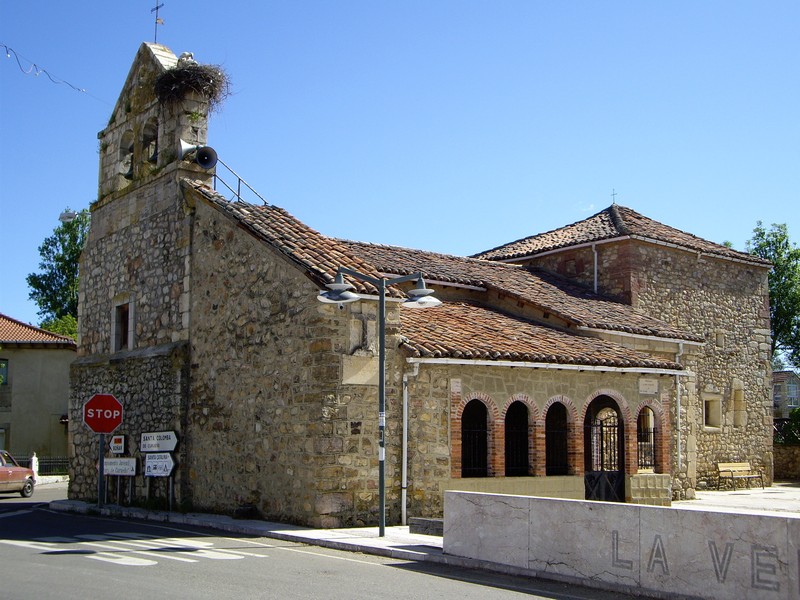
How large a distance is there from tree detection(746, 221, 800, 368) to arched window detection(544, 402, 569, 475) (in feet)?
92.4

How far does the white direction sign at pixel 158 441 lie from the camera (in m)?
19.8

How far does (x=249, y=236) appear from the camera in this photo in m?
18.2

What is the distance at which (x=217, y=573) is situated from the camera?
11008 millimetres

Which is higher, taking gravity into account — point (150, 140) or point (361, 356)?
point (150, 140)

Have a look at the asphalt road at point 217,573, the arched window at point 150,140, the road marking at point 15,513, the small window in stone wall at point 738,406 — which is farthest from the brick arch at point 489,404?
the small window in stone wall at point 738,406

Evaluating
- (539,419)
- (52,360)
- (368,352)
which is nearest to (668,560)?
A: (368,352)

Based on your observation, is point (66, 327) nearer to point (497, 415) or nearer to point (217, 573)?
point (497, 415)

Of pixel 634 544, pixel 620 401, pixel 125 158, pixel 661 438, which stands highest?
pixel 125 158

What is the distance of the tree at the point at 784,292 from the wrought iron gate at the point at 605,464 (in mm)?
26924

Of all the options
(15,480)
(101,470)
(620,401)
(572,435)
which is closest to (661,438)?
(620,401)

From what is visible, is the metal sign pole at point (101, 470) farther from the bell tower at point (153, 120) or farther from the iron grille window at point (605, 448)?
the iron grille window at point (605, 448)

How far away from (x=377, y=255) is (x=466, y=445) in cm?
675

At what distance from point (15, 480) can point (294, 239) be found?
15.5 meters

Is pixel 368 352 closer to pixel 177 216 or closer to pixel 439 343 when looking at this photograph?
pixel 439 343
